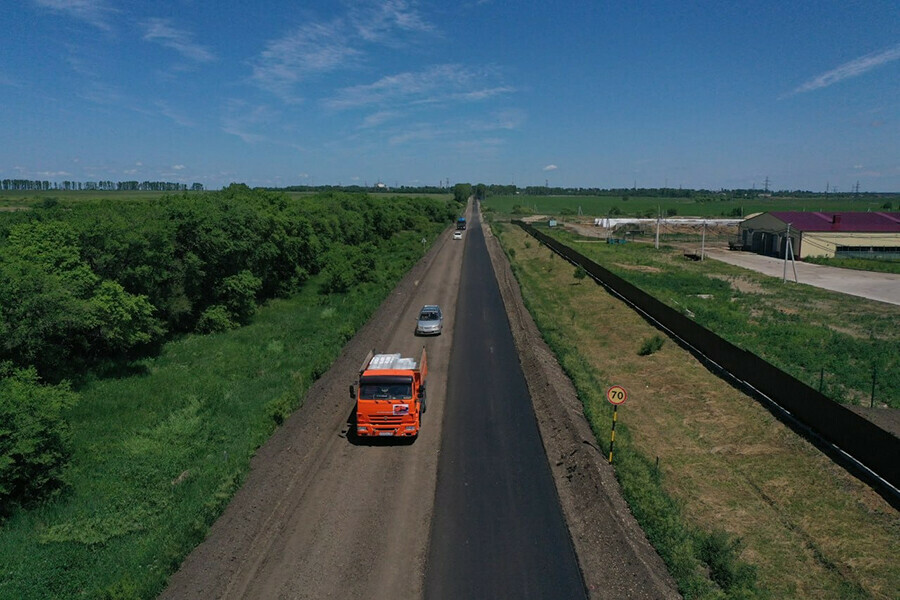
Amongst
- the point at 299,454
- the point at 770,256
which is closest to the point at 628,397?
the point at 299,454

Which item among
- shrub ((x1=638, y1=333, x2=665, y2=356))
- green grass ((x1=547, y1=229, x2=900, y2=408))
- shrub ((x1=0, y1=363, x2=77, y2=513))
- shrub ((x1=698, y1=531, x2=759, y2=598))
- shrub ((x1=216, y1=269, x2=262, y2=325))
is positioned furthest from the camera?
shrub ((x1=216, y1=269, x2=262, y2=325))

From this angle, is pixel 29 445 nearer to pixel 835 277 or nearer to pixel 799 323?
pixel 799 323

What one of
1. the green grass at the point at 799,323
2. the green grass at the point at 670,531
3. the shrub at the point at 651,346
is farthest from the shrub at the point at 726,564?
the shrub at the point at 651,346

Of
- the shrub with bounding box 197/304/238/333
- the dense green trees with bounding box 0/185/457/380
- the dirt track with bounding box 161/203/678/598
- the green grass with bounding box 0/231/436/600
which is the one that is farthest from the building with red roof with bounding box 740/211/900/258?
the shrub with bounding box 197/304/238/333

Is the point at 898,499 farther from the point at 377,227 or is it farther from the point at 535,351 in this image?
the point at 377,227

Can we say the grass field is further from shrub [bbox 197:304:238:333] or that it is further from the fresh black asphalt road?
shrub [bbox 197:304:238:333]

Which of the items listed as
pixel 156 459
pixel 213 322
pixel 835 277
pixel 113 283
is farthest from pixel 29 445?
pixel 835 277

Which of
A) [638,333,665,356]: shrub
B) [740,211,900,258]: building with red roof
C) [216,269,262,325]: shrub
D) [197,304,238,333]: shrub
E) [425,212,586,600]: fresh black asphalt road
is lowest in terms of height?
[425,212,586,600]: fresh black asphalt road
